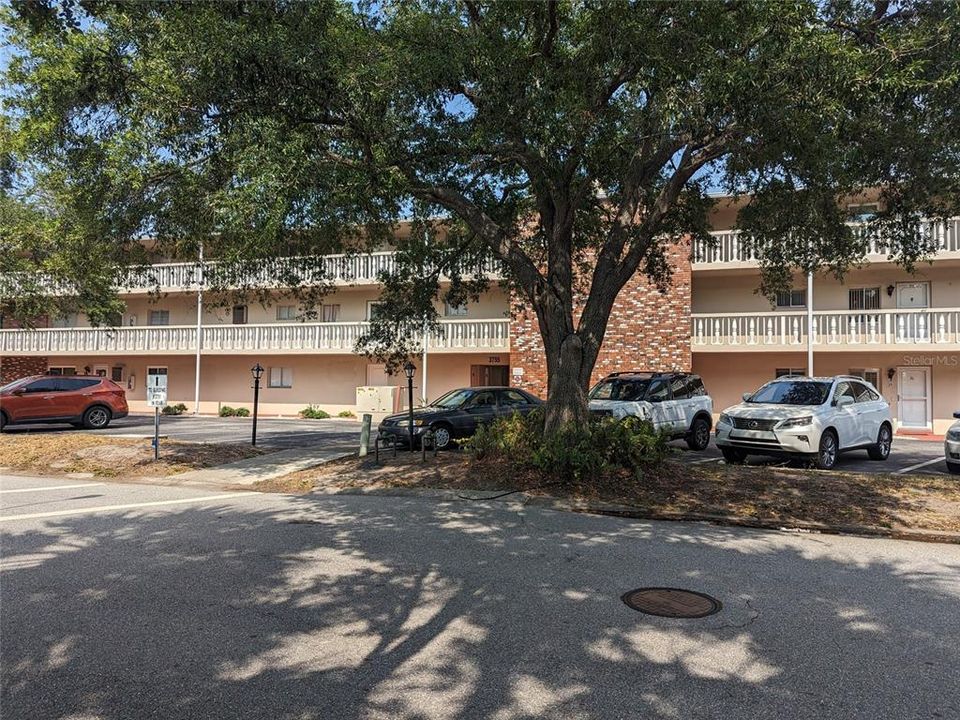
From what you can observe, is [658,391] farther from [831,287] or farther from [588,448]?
[831,287]

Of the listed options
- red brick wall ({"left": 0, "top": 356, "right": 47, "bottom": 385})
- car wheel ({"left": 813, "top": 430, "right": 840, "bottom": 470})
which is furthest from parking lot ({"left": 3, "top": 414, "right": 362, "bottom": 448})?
car wheel ({"left": 813, "top": 430, "right": 840, "bottom": 470})

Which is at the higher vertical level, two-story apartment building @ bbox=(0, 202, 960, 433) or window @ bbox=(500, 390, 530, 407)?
two-story apartment building @ bbox=(0, 202, 960, 433)

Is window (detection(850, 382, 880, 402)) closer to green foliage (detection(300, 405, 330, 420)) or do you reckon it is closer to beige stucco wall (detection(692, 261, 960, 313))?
beige stucco wall (detection(692, 261, 960, 313))

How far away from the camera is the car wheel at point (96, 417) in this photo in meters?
20.8

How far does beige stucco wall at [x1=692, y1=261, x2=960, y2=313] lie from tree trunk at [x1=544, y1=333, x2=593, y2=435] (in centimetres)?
1216

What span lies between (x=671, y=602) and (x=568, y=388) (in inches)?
221

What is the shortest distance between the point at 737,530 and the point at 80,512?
808cm

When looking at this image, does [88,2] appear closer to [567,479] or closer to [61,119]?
[61,119]

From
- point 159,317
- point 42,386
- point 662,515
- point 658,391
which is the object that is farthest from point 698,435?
point 159,317

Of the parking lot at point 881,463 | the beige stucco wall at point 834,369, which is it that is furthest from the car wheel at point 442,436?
the beige stucco wall at point 834,369

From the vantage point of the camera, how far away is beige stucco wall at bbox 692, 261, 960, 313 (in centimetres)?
2148

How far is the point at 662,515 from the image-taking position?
841 centimetres

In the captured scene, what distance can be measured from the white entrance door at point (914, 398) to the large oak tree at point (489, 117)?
11.5m

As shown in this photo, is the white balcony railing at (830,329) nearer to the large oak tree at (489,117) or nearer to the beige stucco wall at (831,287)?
the beige stucco wall at (831,287)
